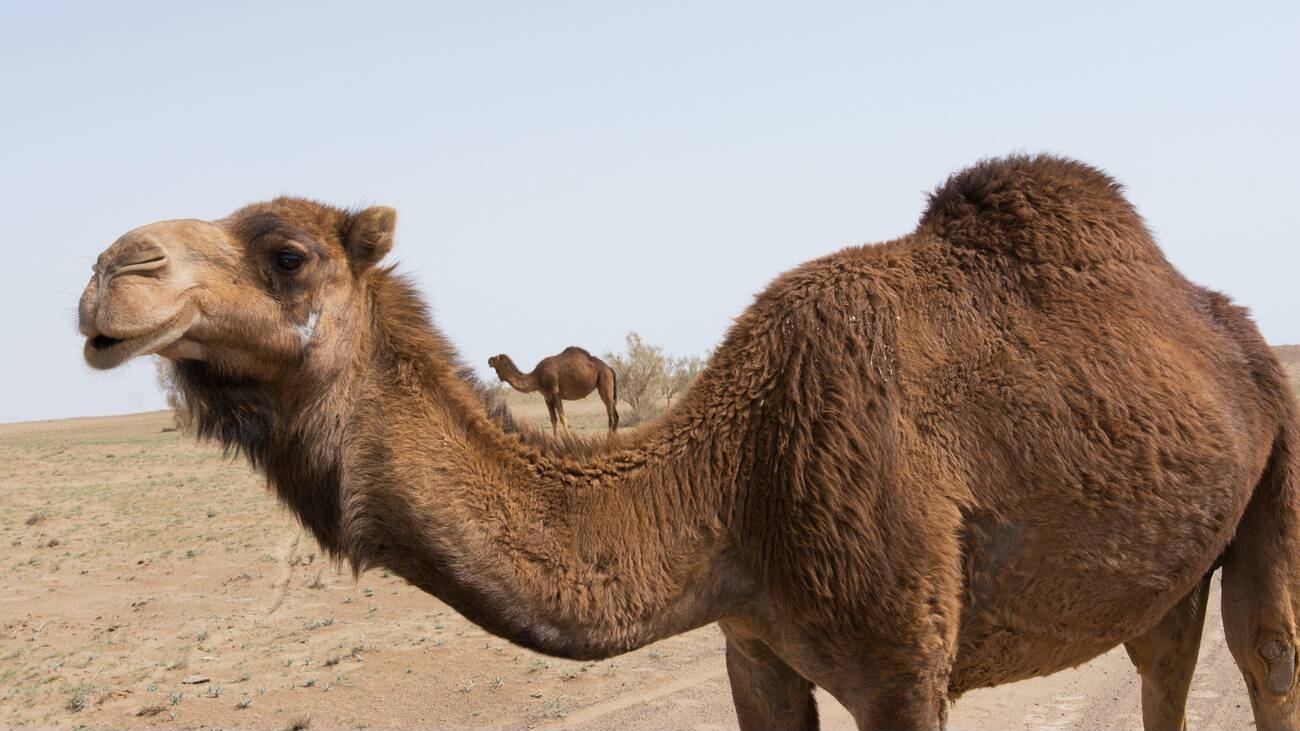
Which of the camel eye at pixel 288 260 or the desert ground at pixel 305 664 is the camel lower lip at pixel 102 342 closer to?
the camel eye at pixel 288 260

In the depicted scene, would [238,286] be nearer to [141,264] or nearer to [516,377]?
[141,264]

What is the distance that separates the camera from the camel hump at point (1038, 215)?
479 centimetres

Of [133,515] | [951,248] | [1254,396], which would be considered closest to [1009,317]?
[951,248]

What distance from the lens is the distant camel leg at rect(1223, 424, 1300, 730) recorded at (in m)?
5.04

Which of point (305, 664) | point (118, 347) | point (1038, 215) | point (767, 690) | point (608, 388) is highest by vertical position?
point (1038, 215)

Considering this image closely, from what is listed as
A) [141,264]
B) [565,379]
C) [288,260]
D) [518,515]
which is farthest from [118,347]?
[565,379]

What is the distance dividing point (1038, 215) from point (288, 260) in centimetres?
300

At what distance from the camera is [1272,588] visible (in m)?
5.02

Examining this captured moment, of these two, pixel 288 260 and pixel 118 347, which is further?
pixel 288 260

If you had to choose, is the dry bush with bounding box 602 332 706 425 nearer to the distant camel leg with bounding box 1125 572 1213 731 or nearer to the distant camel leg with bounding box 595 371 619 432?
the distant camel leg with bounding box 595 371 619 432

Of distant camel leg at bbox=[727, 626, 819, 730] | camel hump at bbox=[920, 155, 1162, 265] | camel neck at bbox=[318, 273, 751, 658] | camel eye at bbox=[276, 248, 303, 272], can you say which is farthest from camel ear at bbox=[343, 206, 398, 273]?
camel hump at bbox=[920, 155, 1162, 265]

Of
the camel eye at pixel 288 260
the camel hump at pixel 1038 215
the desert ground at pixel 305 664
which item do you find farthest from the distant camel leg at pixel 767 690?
the desert ground at pixel 305 664

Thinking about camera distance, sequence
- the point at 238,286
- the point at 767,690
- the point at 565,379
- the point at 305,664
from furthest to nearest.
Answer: the point at 565,379, the point at 305,664, the point at 767,690, the point at 238,286

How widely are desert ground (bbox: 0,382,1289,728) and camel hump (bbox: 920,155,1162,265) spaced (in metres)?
3.77
